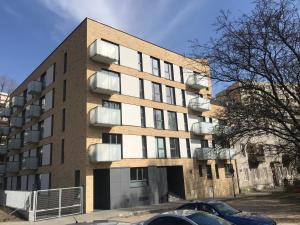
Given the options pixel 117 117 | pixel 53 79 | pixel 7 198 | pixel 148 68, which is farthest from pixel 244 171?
pixel 7 198

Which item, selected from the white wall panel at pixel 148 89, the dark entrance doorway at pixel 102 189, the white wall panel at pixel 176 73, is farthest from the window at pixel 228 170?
the dark entrance doorway at pixel 102 189

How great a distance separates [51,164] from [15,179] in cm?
1314

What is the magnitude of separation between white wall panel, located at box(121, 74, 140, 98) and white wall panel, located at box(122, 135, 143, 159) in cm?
407

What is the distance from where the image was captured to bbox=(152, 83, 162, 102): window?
31.0 metres

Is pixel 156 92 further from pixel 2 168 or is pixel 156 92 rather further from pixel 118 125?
pixel 2 168

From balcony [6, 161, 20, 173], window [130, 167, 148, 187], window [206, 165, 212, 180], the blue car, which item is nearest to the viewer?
the blue car

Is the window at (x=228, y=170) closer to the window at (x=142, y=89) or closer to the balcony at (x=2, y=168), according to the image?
the window at (x=142, y=89)

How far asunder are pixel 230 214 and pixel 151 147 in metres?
A: 17.9

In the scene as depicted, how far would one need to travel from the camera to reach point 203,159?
3341 centimetres

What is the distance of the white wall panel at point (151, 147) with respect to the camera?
28250 mm

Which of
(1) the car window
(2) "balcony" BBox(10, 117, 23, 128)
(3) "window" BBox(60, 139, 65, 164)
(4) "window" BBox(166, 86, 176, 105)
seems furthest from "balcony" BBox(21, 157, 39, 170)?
(1) the car window

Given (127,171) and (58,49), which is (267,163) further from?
(58,49)

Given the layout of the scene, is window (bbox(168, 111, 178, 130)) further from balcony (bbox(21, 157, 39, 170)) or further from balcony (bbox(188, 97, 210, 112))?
balcony (bbox(21, 157, 39, 170))

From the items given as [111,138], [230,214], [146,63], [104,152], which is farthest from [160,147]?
[230,214]
